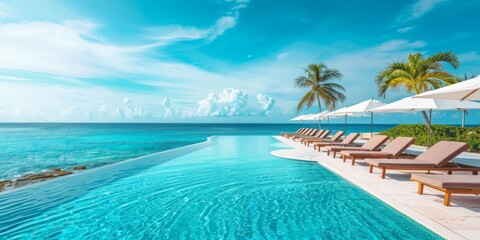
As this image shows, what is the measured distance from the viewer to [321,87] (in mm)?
20812

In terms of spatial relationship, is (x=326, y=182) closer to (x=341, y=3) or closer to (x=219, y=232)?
(x=219, y=232)

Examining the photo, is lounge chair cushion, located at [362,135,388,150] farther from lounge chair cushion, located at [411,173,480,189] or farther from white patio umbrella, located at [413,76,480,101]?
lounge chair cushion, located at [411,173,480,189]

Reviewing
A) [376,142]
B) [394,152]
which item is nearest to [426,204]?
[394,152]

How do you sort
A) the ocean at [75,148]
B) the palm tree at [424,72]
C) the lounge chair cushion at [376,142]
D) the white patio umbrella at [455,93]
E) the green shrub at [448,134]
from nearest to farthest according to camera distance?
the white patio umbrella at [455,93] < the lounge chair cushion at [376,142] < the green shrub at [448,134] < the palm tree at [424,72] < the ocean at [75,148]

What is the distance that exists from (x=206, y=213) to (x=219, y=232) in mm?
761

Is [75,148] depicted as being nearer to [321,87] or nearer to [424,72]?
[321,87]

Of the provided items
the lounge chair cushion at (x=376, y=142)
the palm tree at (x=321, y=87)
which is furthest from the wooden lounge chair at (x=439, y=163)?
the palm tree at (x=321, y=87)

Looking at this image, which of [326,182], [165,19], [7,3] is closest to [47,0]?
[7,3]

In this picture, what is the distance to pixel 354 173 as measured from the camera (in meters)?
6.24

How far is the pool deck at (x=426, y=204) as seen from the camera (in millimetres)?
3055

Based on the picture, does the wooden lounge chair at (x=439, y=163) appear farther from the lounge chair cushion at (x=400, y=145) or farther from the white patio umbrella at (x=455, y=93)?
the lounge chair cushion at (x=400, y=145)

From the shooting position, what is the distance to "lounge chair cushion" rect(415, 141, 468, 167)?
524 centimetres

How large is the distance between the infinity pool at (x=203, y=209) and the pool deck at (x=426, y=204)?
0.52 ft

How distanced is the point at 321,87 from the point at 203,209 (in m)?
18.6
